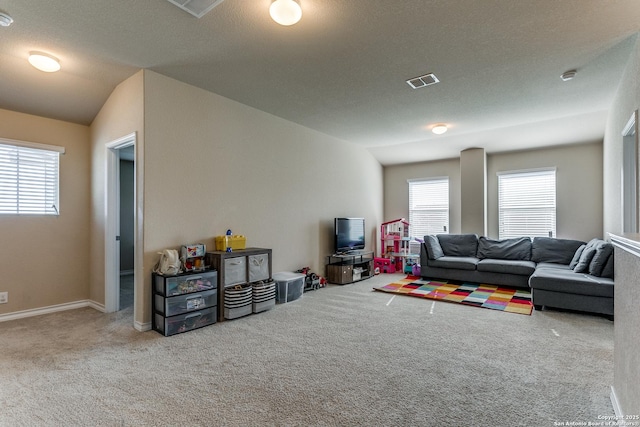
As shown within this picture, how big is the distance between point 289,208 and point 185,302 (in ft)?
7.46

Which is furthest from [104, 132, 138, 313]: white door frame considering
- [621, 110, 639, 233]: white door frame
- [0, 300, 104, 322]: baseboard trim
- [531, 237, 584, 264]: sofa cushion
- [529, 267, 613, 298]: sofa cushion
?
[531, 237, 584, 264]: sofa cushion

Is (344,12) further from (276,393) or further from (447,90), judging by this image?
(276,393)

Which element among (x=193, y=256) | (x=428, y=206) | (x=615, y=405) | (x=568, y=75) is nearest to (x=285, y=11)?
(x=193, y=256)

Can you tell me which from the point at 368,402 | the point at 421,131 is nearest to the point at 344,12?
the point at 368,402

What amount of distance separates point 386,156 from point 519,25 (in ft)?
15.9

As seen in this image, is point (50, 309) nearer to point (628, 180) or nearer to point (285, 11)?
point (285, 11)

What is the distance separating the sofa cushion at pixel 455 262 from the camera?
18.2 ft

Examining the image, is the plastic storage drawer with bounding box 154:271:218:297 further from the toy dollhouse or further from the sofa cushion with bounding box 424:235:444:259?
the toy dollhouse

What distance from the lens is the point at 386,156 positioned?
7.40m

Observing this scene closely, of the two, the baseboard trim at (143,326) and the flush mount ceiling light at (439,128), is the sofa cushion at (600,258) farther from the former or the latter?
the baseboard trim at (143,326)

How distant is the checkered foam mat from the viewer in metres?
4.26

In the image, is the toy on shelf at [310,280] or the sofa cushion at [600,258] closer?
the sofa cushion at [600,258]

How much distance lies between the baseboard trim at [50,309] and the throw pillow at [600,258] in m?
6.24

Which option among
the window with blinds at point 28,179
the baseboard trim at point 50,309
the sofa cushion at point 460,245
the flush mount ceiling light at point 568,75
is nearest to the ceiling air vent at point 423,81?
the flush mount ceiling light at point 568,75
